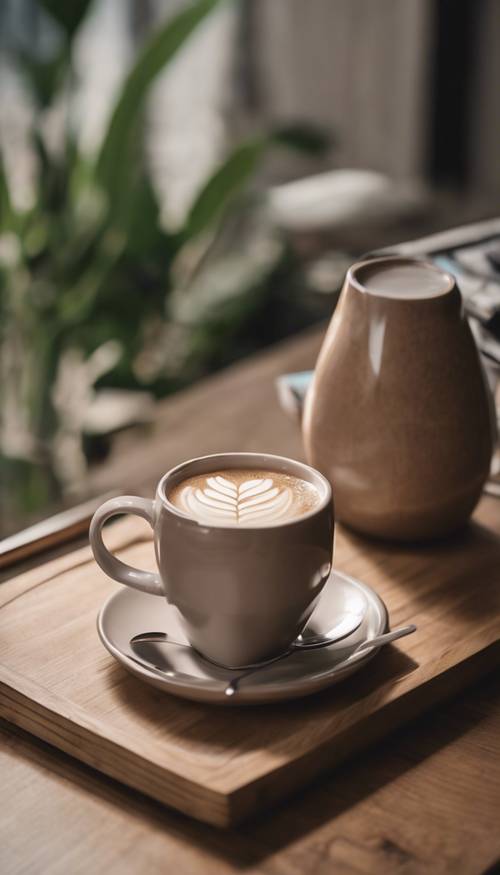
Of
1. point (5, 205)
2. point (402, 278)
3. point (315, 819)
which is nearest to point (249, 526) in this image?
point (315, 819)

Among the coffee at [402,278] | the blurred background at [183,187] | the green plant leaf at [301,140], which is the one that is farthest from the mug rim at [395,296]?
the green plant leaf at [301,140]

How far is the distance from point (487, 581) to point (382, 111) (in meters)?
3.15

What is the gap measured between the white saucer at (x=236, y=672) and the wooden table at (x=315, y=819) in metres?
0.05

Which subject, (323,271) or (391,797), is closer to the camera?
(391,797)

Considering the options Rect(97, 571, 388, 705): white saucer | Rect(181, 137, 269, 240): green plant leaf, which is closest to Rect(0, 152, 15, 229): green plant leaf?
Rect(181, 137, 269, 240): green plant leaf

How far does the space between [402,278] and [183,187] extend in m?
2.95

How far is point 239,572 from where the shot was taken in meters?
0.50

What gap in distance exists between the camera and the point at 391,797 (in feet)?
1.60

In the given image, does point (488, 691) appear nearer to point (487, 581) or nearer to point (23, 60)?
point (487, 581)

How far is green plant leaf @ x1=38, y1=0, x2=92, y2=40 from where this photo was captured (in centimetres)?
186

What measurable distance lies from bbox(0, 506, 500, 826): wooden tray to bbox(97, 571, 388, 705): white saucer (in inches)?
0.5

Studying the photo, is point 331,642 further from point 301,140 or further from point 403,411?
point 301,140

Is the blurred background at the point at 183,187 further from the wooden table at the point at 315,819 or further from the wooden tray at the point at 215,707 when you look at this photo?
the wooden table at the point at 315,819

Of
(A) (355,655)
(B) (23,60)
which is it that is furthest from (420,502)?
(B) (23,60)
